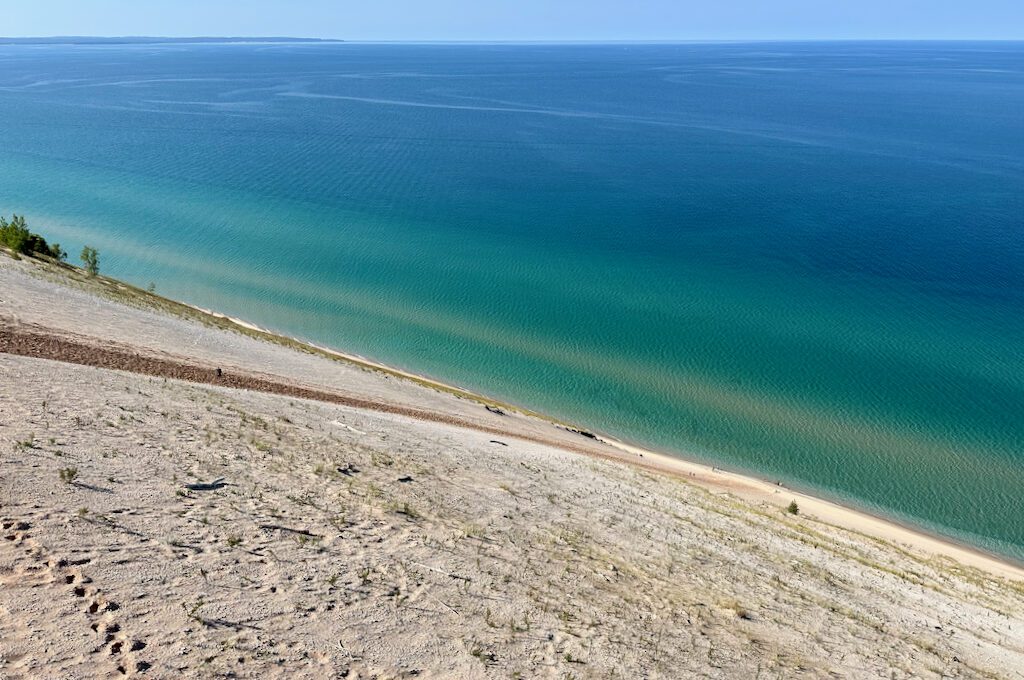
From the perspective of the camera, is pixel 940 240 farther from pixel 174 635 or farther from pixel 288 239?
pixel 174 635

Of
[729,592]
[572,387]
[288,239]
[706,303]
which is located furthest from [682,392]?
[288,239]

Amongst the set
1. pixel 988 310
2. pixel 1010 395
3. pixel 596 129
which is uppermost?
pixel 596 129

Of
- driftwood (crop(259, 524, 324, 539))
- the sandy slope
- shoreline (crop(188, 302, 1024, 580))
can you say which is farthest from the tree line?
driftwood (crop(259, 524, 324, 539))

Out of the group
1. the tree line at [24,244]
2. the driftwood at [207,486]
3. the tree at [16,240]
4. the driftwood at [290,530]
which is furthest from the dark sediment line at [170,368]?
the tree at [16,240]

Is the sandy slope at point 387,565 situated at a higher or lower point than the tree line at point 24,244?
lower

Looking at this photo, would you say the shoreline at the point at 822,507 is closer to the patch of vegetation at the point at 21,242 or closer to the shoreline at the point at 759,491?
the shoreline at the point at 759,491

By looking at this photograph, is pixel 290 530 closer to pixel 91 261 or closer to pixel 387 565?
pixel 387 565
